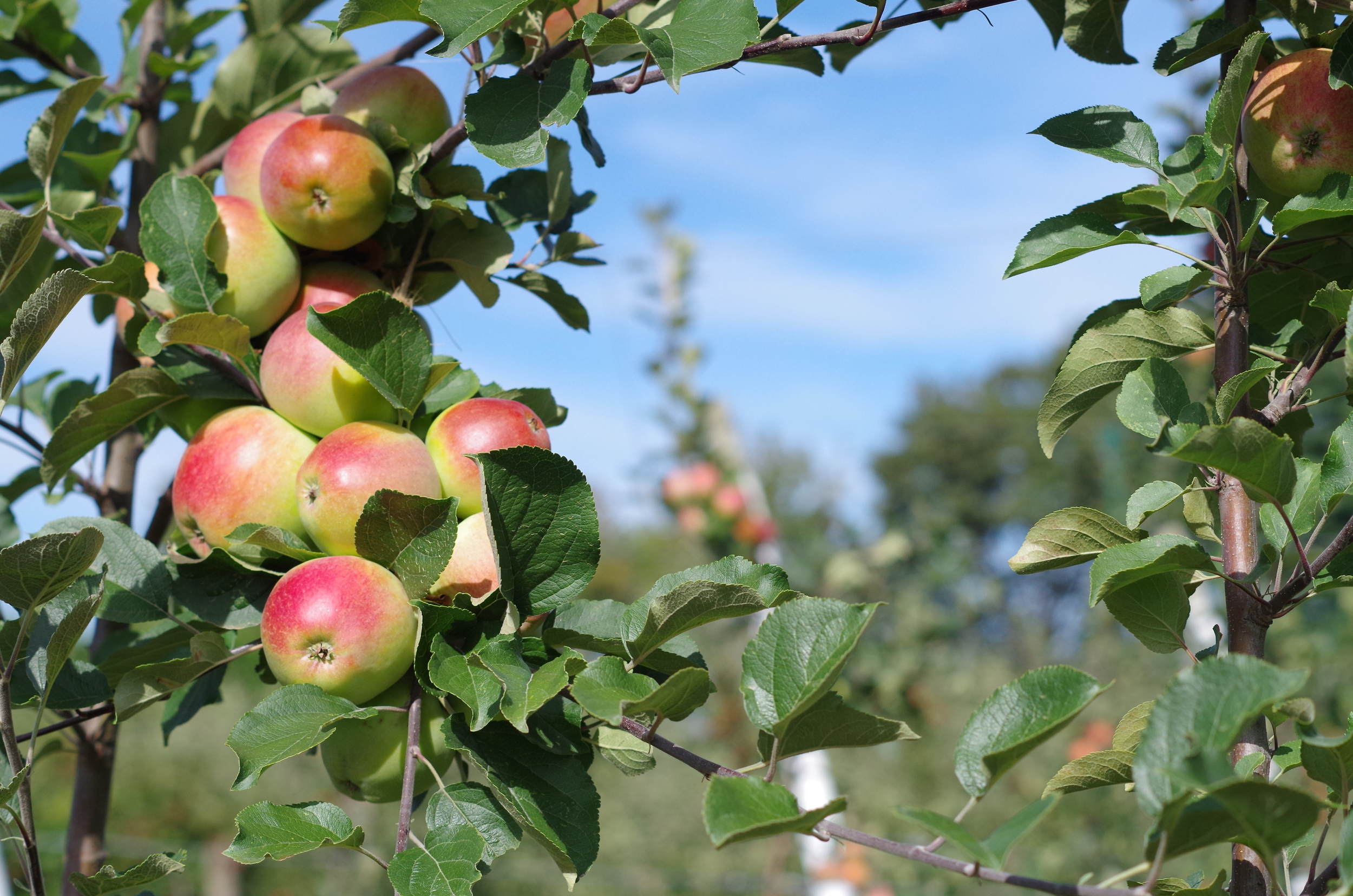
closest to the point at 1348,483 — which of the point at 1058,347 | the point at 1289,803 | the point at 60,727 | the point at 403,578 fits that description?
the point at 1289,803

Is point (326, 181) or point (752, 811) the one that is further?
point (326, 181)

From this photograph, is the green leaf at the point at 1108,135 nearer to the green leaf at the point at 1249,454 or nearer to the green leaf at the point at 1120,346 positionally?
the green leaf at the point at 1120,346

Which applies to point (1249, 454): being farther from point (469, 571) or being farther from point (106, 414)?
point (106, 414)

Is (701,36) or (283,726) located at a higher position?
(701,36)

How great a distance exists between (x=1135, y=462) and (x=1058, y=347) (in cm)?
1498

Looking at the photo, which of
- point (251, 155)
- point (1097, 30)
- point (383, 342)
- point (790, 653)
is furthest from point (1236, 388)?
point (251, 155)

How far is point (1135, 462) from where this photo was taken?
7.46 metres

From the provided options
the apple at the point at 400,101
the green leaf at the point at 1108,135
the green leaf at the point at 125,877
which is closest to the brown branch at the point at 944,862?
the green leaf at the point at 125,877

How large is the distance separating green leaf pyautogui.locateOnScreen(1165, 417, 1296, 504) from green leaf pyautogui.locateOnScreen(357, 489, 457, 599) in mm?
423

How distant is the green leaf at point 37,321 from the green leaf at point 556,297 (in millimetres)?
368

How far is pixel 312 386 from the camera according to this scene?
2.37 feet

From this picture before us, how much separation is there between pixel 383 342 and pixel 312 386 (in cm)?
8

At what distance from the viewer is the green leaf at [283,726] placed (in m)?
0.57

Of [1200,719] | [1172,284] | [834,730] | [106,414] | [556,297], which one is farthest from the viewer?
[556,297]
